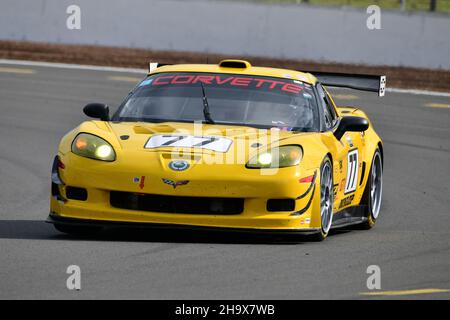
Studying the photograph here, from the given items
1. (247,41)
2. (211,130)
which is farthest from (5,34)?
(211,130)

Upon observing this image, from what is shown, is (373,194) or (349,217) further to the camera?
(373,194)

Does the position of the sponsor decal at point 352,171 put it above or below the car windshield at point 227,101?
below

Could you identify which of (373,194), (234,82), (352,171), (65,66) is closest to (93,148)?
(234,82)

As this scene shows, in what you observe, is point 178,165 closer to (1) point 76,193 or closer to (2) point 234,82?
(1) point 76,193

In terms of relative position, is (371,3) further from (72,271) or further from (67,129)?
(72,271)

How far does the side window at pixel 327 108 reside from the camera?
31.1 feet

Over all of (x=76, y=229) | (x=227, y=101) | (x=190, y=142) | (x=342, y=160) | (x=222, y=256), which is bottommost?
(x=76, y=229)

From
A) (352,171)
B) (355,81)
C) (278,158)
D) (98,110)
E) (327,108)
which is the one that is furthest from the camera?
(355,81)

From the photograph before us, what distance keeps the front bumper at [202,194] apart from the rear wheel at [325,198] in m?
0.22

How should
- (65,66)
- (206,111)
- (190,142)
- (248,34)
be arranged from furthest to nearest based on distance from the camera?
(248,34) < (65,66) < (206,111) < (190,142)

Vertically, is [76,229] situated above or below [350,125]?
below

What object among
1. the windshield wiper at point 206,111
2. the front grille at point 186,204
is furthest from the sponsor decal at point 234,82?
the front grille at point 186,204

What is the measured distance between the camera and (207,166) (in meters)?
8.00

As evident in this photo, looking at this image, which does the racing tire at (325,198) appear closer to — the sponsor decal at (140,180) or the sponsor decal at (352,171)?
the sponsor decal at (352,171)
